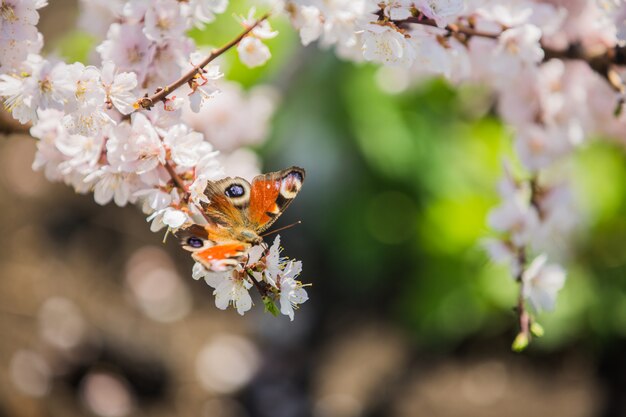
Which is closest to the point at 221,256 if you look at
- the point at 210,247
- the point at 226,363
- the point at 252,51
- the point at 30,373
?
the point at 210,247

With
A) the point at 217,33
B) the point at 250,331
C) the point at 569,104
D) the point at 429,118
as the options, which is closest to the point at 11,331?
the point at 250,331

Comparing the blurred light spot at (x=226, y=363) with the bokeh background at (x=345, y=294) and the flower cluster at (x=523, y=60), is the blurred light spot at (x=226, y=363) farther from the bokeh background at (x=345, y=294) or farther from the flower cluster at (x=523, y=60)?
the flower cluster at (x=523, y=60)

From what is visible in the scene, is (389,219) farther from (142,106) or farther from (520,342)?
→ (142,106)

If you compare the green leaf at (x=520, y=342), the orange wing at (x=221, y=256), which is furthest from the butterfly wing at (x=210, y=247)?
the green leaf at (x=520, y=342)

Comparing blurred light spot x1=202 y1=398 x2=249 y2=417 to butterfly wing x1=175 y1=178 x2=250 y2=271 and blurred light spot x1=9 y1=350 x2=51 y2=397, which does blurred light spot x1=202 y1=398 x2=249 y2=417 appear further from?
butterfly wing x1=175 y1=178 x2=250 y2=271

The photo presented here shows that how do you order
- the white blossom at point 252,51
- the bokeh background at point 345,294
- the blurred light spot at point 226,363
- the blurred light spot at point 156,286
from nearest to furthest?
the white blossom at point 252,51, the bokeh background at point 345,294, the blurred light spot at point 226,363, the blurred light spot at point 156,286

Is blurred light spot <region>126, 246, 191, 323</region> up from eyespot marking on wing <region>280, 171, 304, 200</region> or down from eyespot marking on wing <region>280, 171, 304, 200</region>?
down

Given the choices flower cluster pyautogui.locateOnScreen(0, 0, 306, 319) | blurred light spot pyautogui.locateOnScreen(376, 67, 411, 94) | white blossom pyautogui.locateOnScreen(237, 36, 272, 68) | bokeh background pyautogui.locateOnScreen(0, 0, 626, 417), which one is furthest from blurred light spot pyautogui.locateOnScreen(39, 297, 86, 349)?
white blossom pyautogui.locateOnScreen(237, 36, 272, 68)
